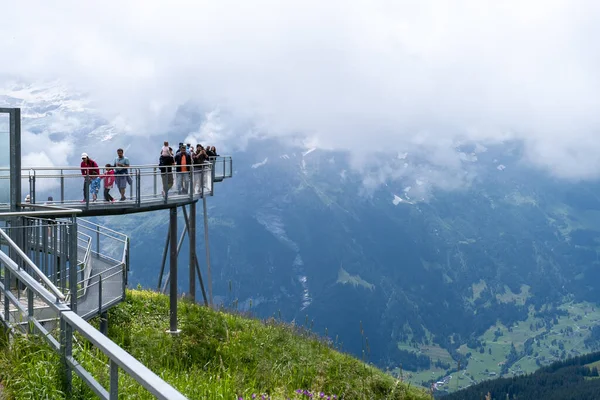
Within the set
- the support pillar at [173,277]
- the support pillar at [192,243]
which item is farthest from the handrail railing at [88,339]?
the support pillar at [192,243]

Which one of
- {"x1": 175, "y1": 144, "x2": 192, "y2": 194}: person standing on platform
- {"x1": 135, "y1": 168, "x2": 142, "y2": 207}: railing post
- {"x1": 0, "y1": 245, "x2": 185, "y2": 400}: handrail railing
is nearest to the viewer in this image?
{"x1": 0, "y1": 245, "x2": 185, "y2": 400}: handrail railing

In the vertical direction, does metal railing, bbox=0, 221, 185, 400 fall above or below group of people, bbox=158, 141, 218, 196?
below

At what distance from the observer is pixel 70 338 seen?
773cm

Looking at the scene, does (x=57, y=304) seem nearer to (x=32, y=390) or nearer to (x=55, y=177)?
(x=32, y=390)

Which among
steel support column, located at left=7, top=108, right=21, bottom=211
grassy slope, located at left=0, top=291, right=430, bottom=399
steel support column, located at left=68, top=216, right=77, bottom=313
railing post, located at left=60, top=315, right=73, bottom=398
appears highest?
steel support column, located at left=7, top=108, right=21, bottom=211

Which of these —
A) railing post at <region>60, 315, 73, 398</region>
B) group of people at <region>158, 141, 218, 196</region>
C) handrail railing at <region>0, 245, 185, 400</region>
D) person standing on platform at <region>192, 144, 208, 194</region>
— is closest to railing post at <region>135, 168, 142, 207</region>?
group of people at <region>158, 141, 218, 196</region>

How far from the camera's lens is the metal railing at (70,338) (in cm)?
490

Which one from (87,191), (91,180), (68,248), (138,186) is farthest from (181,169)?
(68,248)

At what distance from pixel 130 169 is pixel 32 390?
1961 centimetres

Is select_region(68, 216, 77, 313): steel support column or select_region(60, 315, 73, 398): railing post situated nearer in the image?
select_region(60, 315, 73, 398): railing post

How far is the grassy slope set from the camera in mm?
8223

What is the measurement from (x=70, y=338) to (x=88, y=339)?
156 cm

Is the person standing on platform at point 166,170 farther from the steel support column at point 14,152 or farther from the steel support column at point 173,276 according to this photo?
the steel support column at point 14,152

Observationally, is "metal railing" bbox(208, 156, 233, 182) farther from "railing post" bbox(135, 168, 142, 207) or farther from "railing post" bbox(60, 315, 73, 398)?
"railing post" bbox(60, 315, 73, 398)
